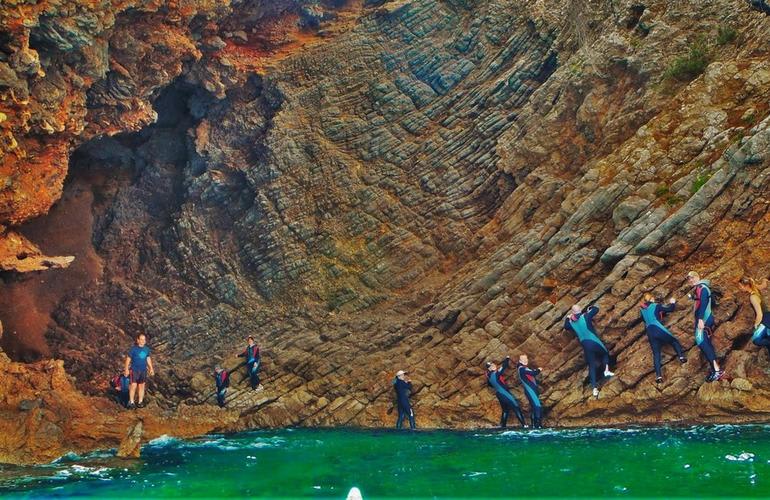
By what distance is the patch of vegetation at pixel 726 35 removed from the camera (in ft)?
61.7

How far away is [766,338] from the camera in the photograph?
14.4 metres

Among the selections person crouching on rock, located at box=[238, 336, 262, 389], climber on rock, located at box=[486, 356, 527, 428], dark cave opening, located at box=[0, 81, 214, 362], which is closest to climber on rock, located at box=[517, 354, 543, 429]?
climber on rock, located at box=[486, 356, 527, 428]

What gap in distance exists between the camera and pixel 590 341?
1641 centimetres

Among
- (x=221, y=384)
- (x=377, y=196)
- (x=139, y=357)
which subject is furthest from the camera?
(x=377, y=196)

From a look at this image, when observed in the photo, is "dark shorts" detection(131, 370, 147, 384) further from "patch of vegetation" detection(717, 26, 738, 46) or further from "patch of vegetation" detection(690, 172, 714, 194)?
"patch of vegetation" detection(717, 26, 738, 46)

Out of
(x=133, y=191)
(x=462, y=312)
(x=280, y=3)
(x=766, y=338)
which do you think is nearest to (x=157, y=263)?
(x=133, y=191)

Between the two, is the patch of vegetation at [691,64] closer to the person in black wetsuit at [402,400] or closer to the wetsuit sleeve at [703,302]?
the wetsuit sleeve at [703,302]

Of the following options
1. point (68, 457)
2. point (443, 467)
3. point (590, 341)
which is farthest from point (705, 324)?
point (68, 457)

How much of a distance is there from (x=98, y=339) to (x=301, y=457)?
1063 cm

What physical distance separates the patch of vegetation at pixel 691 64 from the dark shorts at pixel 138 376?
15.1 m

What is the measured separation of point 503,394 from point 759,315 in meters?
5.37

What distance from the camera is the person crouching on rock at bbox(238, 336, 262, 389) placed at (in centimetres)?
2056

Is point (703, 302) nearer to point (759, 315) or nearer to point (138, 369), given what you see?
point (759, 315)

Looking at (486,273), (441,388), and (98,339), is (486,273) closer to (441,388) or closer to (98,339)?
(441,388)
